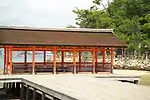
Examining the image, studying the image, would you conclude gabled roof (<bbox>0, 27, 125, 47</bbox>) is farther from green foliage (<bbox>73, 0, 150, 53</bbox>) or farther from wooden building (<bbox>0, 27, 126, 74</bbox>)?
green foliage (<bbox>73, 0, 150, 53</bbox>)

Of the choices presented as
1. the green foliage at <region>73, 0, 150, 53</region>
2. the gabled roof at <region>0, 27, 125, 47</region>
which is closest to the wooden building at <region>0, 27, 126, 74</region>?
the gabled roof at <region>0, 27, 125, 47</region>

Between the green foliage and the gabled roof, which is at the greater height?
the green foliage

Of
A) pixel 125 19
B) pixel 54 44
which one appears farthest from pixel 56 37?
pixel 125 19

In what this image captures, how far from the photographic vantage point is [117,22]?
3244 cm

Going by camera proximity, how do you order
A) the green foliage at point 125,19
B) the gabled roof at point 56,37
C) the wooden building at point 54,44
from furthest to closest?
the green foliage at point 125,19, the gabled roof at point 56,37, the wooden building at point 54,44

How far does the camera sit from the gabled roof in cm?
1928

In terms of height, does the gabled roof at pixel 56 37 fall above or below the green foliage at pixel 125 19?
below

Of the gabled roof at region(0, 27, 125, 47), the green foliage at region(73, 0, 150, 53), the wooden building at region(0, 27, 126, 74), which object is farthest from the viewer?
the green foliage at region(73, 0, 150, 53)

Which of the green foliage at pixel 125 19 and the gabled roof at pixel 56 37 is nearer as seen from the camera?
the gabled roof at pixel 56 37

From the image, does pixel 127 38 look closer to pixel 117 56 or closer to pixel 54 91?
pixel 117 56

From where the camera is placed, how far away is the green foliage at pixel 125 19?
29359 millimetres

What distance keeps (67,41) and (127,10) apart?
13623 mm

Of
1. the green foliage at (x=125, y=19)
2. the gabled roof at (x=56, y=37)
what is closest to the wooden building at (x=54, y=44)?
the gabled roof at (x=56, y=37)

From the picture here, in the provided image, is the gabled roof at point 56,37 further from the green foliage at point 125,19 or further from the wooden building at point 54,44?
the green foliage at point 125,19
